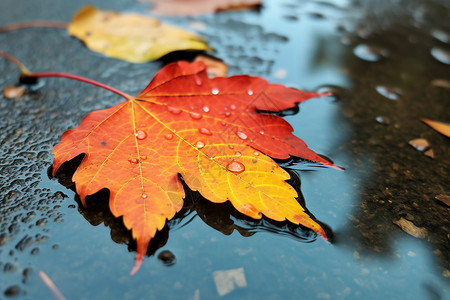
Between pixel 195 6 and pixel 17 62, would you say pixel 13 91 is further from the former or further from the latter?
pixel 195 6

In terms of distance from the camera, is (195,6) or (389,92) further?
(195,6)

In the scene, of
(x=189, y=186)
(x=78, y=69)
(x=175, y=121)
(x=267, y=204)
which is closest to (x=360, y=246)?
(x=267, y=204)

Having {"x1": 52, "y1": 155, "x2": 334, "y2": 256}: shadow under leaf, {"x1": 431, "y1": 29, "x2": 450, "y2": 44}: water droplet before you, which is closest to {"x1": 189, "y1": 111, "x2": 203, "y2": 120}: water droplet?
{"x1": 52, "y1": 155, "x2": 334, "y2": 256}: shadow under leaf

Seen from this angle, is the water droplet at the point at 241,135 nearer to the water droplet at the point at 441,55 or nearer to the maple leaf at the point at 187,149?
the maple leaf at the point at 187,149

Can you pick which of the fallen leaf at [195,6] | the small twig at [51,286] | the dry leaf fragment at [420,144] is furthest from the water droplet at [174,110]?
the fallen leaf at [195,6]

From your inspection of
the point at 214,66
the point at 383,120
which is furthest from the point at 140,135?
the point at 383,120

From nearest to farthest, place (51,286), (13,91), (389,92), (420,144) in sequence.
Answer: (51,286) → (420,144) → (13,91) → (389,92)

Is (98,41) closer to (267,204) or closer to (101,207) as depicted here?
(101,207)
